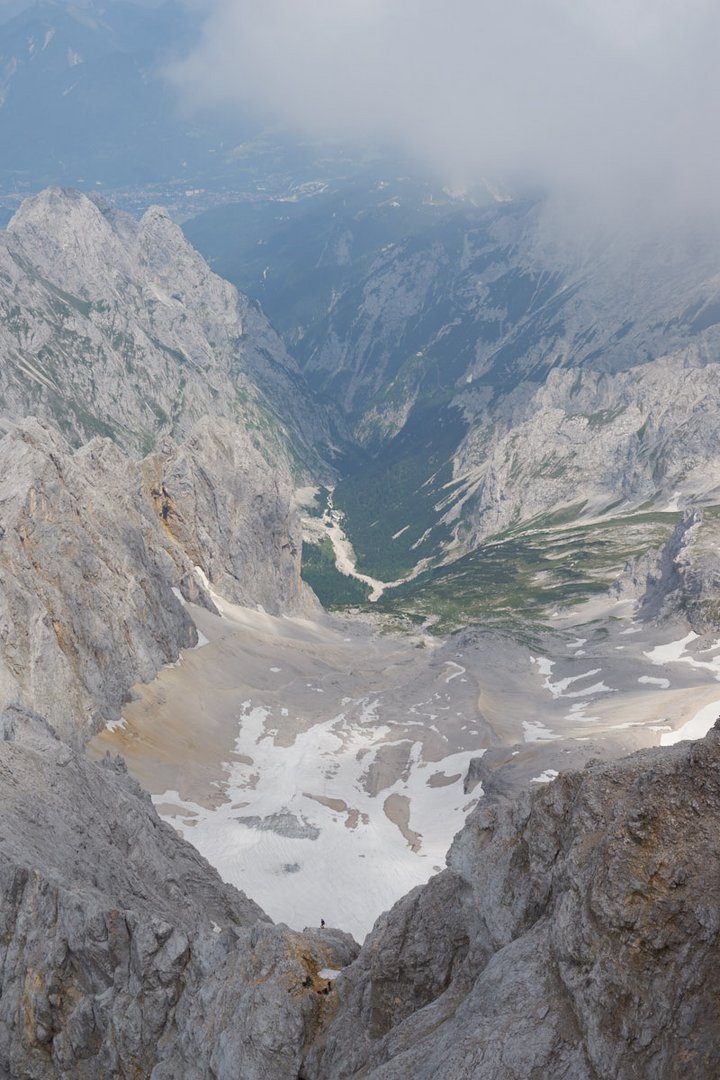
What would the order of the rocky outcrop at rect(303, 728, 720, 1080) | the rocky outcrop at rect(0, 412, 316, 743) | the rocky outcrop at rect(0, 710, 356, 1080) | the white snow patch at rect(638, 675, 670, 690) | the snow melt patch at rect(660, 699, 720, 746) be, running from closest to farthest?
the rocky outcrop at rect(303, 728, 720, 1080) < the rocky outcrop at rect(0, 710, 356, 1080) < the rocky outcrop at rect(0, 412, 316, 743) < the snow melt patch at rect(660, 699, 720, 746) < the white snow patch at rect(638, 675, 670, 690)

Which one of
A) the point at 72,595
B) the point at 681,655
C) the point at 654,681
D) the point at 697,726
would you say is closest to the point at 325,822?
the point at 72,595

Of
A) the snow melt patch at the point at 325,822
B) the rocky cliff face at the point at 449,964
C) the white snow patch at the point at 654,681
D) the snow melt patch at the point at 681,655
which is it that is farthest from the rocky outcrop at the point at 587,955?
the snow melt patch at the point at 681,655

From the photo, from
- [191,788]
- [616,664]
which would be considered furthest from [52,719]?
[616,664]

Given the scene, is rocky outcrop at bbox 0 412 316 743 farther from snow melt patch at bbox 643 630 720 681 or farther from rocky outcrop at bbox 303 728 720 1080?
snow melt patch at bbox 643 630 720 681

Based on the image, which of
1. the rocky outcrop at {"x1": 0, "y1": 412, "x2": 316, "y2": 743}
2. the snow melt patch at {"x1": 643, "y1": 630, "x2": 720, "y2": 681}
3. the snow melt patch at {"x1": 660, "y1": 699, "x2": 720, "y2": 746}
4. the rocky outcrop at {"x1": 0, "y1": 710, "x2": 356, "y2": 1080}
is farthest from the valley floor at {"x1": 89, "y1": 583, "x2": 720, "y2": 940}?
the rocky outcrop at {"x1": 0, "y1": 710, "x2": 356, "y2": 1080}

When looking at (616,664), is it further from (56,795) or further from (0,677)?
(56,795)
